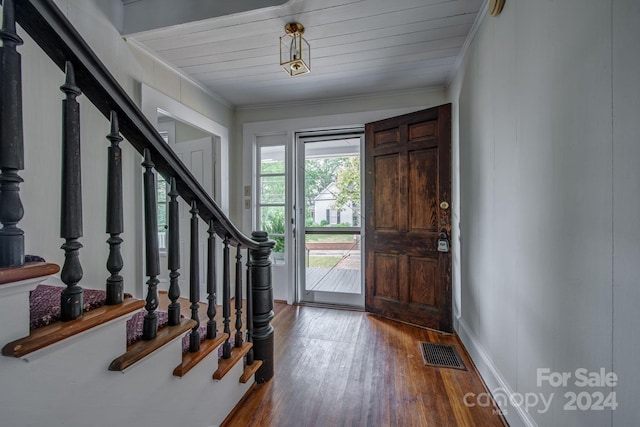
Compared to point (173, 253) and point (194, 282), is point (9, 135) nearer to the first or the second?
point (173, 253)

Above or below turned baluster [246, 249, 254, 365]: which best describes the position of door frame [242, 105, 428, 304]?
above

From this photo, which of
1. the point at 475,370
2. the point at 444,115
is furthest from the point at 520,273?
the point at 444,115

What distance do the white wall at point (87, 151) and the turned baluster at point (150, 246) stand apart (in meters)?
0.95

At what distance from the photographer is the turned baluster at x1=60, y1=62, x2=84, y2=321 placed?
74 cm

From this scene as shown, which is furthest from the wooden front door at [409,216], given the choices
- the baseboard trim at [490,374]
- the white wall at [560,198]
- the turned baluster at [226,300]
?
the turned baluster at [226,300]

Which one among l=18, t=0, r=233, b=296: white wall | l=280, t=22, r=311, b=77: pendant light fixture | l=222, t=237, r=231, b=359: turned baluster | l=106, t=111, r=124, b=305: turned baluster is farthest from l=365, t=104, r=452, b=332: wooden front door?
l=106, t=111, r=124, b=305: turned baluster

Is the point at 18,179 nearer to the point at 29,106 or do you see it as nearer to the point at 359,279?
the point at 29,106

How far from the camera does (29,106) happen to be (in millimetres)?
1450

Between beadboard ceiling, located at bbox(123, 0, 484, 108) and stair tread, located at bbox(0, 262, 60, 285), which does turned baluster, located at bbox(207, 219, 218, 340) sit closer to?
stair tread, located at bbox(0, 262, 60, 285)

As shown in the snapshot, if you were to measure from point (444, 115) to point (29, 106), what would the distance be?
2871mm

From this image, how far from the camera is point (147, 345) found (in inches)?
38.0

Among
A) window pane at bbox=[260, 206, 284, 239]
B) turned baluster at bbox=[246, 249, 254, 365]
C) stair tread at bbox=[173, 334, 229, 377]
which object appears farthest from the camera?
window pane at bbox=[260, 206, 284, 239]

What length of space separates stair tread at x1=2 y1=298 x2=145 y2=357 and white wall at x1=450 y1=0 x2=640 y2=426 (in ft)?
4.95

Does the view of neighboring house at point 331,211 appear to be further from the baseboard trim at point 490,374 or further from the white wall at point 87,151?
the white wall at point 87,151
